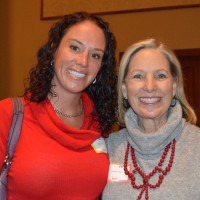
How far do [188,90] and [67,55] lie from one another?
3.15 metres

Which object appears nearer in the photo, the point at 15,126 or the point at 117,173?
the point at 15,126

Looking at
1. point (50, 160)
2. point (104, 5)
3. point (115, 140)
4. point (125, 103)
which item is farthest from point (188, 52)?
point (50, 160)

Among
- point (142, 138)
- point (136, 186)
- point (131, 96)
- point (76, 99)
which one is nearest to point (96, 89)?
point (76, 99)

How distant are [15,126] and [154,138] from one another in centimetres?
77

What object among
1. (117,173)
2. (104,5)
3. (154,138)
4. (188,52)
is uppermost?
(104,5)

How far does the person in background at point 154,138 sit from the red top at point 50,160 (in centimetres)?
15

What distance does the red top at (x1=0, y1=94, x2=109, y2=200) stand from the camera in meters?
1.72

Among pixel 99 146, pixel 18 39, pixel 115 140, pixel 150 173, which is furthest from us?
pixel 18 39

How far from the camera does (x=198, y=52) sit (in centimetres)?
465

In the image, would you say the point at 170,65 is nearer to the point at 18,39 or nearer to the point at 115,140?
the point at 115,140

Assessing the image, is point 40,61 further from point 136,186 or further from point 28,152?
point 136,186

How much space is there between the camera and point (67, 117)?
2.09m

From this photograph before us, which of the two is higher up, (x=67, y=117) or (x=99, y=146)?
(x=67, y=117)

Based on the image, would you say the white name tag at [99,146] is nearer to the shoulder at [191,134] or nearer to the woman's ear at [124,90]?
the woman's ear at [124,90]
